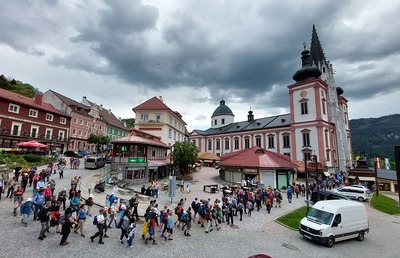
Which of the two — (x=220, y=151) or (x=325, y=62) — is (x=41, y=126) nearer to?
(x=220, y=151)

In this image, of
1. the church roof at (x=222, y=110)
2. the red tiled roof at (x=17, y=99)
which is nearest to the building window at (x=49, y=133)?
the red tiled roof at (x=17, y=99)

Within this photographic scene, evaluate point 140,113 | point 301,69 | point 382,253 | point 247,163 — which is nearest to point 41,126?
point 140,113

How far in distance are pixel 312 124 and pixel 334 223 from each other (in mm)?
36986

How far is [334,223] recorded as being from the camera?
38.9 feet

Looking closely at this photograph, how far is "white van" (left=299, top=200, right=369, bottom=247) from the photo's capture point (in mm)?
11523

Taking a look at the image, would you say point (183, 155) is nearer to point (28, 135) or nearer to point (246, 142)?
point (28, 135)

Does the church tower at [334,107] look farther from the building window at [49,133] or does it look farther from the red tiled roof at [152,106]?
the building window at [49,133]

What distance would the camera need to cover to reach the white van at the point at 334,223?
11.5m

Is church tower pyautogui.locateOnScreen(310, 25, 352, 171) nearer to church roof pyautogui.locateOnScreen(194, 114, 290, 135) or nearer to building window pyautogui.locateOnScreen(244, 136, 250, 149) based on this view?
church roof pyautogui.locateOnScreen(194, 114, 290, 135)

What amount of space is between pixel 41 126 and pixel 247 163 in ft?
131

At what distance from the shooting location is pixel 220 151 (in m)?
69.2

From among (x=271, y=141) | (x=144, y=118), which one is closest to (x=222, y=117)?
(x=271, y=141)

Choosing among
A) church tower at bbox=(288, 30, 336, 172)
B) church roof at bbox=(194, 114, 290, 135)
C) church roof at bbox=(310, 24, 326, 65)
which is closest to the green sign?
church tower at bbox=(288, 30, 336, 172)

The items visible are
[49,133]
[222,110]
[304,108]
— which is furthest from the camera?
[222,110]
